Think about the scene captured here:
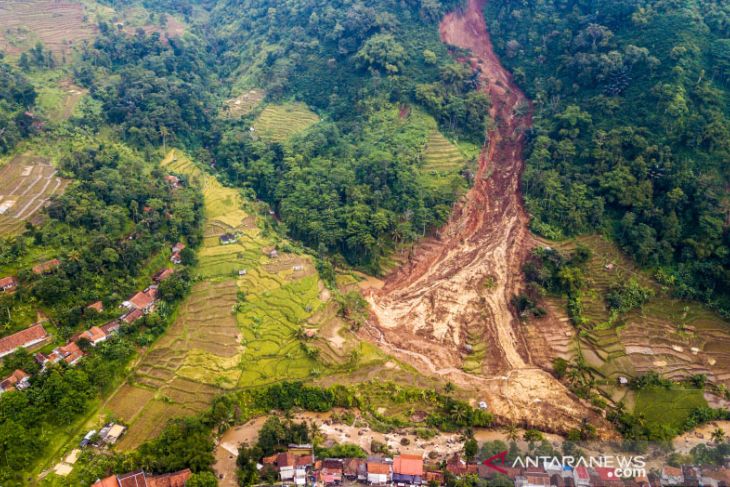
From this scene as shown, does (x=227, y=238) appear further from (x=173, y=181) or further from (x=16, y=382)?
(x=16, y=382)

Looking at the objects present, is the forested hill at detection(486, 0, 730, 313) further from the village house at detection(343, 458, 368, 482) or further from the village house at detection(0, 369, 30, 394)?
the village house at detection(0, 369, 30, 394)

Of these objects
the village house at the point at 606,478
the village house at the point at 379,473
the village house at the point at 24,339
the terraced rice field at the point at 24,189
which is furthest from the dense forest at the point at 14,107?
the village house at the point at 606,478

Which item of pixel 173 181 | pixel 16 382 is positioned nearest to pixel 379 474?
pixel 16 382

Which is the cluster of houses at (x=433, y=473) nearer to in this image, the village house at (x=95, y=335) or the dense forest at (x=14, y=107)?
the village house at (x=95, y=335)

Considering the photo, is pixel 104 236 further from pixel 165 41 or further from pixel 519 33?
pixel 519 33

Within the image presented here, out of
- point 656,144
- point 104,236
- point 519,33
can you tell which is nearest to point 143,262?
point 104,236

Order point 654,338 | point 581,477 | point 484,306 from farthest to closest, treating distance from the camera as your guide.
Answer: point 484,306 < point 654,338 < point 581,477

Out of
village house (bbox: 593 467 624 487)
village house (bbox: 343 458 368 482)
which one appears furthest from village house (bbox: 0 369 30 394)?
village house (bbox: 593 467 624 487)
